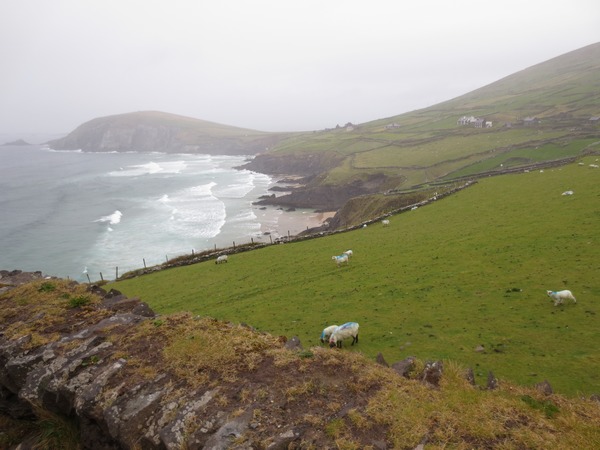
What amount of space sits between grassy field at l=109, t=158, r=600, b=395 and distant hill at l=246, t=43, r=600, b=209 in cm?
3416

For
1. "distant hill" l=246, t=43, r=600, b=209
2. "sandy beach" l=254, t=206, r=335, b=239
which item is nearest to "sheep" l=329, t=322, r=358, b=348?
"sandy beach" l=254, t=206, r=335, b=239

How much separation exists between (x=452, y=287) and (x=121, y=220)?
9479 cm

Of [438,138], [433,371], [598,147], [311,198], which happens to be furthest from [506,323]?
[438,138]

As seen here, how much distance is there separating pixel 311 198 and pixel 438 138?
5789 centimetres

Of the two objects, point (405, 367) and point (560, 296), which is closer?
point (405, 367)

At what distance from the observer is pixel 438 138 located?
5167 inches

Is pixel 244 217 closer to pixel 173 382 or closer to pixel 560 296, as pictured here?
pixel 560 296

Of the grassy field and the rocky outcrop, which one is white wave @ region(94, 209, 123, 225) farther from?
the rocky outcrop

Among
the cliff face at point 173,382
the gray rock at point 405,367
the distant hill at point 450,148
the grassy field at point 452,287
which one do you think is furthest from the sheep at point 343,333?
the distant hill at point 450,148

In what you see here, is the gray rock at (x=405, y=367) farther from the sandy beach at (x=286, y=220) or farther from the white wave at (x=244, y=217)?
the white wave at (x=244, y=217)

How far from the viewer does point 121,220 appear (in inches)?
3858

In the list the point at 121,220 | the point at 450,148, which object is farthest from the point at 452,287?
the point at 450,148

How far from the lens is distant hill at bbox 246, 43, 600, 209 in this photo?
8562 centimetres

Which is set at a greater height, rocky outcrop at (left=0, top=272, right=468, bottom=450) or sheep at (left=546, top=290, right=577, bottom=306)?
rocky outcrop at (left=0, top=272, right=468, bottom=450)
